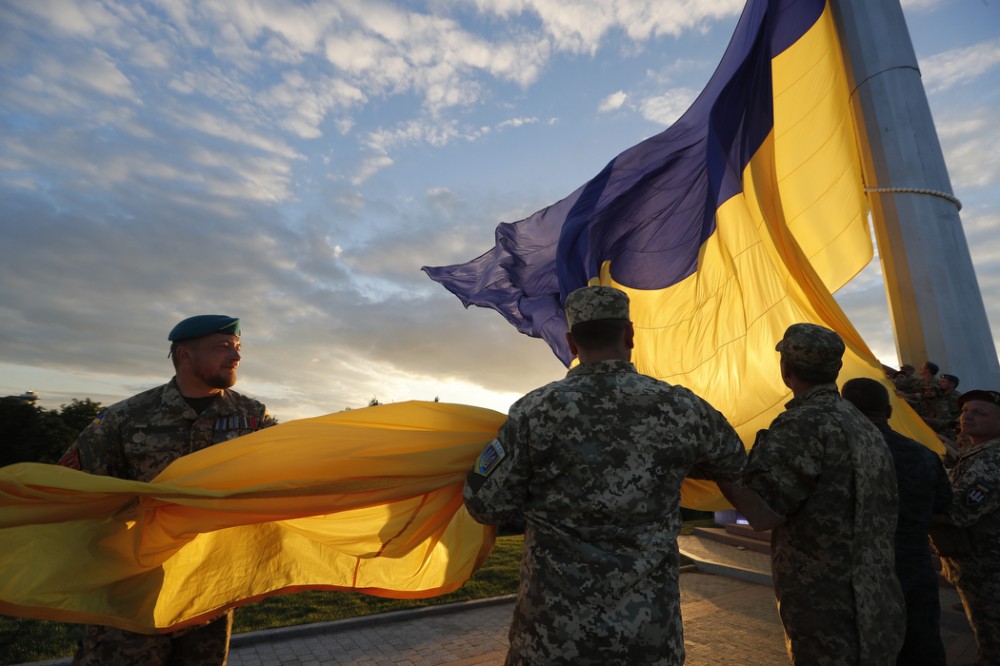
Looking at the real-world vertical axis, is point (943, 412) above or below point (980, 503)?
→ above

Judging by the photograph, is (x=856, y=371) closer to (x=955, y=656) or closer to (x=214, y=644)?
(x=955, y=656)

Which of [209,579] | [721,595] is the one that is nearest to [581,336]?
[209,579]

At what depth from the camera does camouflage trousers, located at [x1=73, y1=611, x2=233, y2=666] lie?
219 cm

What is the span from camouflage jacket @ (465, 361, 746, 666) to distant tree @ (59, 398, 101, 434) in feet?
66.3

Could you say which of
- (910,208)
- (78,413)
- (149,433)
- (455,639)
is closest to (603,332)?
(149,433)

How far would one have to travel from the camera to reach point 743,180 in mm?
4797

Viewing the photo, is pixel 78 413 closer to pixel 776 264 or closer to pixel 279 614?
pixel 279 614

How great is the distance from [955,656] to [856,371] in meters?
2.98

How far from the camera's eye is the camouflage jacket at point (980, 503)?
291 centimetres

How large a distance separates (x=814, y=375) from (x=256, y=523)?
2.62 m

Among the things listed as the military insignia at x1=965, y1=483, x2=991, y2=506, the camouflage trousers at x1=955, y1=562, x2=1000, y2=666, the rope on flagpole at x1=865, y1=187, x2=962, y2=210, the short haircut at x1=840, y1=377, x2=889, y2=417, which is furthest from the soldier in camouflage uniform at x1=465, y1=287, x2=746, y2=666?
the rope on flagpole at x1=865, y1=187, x2=962, y2=210

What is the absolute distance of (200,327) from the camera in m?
2.72

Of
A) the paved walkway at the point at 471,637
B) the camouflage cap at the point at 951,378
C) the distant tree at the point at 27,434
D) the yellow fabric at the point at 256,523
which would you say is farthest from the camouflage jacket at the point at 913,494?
the distant tree at the point at 27,434

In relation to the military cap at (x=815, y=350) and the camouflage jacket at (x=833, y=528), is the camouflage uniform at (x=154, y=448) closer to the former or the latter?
the camouflage jacket at (x=833, y=528)
